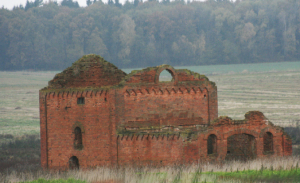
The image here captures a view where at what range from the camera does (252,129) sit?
27.3m

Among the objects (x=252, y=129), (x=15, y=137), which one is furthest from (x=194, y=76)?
(x=15, y=137)

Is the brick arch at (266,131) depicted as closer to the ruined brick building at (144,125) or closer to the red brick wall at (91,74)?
the ruined brick building at (144,125)

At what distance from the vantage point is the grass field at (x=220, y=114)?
23453mm

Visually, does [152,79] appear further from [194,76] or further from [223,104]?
[223,104]

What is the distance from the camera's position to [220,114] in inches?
2618

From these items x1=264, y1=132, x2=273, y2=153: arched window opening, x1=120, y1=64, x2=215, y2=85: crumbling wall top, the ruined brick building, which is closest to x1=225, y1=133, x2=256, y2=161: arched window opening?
the ruined brick building

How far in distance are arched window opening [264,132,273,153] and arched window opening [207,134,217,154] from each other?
9.26ft

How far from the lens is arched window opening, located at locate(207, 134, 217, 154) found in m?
27.1

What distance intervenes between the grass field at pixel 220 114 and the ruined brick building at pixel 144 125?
4.35 ft

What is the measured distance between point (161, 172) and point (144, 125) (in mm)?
3335

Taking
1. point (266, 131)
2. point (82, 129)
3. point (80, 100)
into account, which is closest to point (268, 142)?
point (266, 131)

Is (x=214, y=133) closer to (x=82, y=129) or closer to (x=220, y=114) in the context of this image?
(x=82, y=129)

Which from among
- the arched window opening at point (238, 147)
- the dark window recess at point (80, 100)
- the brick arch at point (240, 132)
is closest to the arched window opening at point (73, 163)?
the dark window recess at point (80, 100)

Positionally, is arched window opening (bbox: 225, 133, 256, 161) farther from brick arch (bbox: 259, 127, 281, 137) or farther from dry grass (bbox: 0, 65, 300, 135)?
dry grass (bbox: 0, 65, 300, 135)
